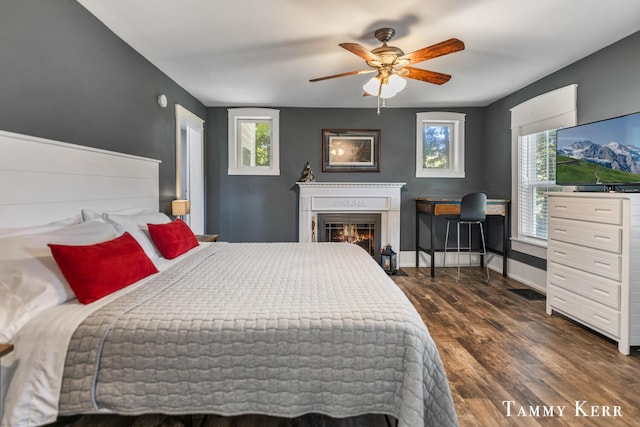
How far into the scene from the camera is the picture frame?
5.07 meters

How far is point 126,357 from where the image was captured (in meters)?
1.27

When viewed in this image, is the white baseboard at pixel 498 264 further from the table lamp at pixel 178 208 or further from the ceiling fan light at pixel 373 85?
the table lamp at pixel 178 208

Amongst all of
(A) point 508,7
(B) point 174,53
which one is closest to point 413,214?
(A) point 508,7

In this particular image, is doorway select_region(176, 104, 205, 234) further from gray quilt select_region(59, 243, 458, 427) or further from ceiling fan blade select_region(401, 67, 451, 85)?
gray quilt select_region(59, 243, 458, 427)

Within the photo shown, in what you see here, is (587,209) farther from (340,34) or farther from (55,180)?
(55,180)

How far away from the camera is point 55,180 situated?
199 centimetres

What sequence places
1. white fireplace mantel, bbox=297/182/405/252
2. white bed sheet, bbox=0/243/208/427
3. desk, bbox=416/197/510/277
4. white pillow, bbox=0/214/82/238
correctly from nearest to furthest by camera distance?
1. white bed sheet, bbox=0/243/208/427
2. white pillow, bbox=0/214/82/238
3. desk, bbox=416/197/510/277
4. white fireplace mantel, bbox=297/182/405/252

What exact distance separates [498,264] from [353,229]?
6.98 ft

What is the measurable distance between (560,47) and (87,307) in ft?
12.9

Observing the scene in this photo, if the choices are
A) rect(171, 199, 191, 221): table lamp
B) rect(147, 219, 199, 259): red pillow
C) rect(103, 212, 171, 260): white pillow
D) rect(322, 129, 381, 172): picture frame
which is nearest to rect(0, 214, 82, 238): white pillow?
rect(103, 212, 171, 260): white pillow

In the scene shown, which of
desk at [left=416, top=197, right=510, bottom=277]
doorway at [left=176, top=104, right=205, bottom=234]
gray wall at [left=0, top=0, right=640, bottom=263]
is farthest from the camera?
doorway at [left=176, top=104, right=205, bottom=234]

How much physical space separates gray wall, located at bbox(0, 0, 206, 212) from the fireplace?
8.30 ft

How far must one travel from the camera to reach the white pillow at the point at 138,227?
225 centimetres

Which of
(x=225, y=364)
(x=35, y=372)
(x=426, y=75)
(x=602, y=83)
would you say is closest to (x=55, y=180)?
(x=35, y=372)
